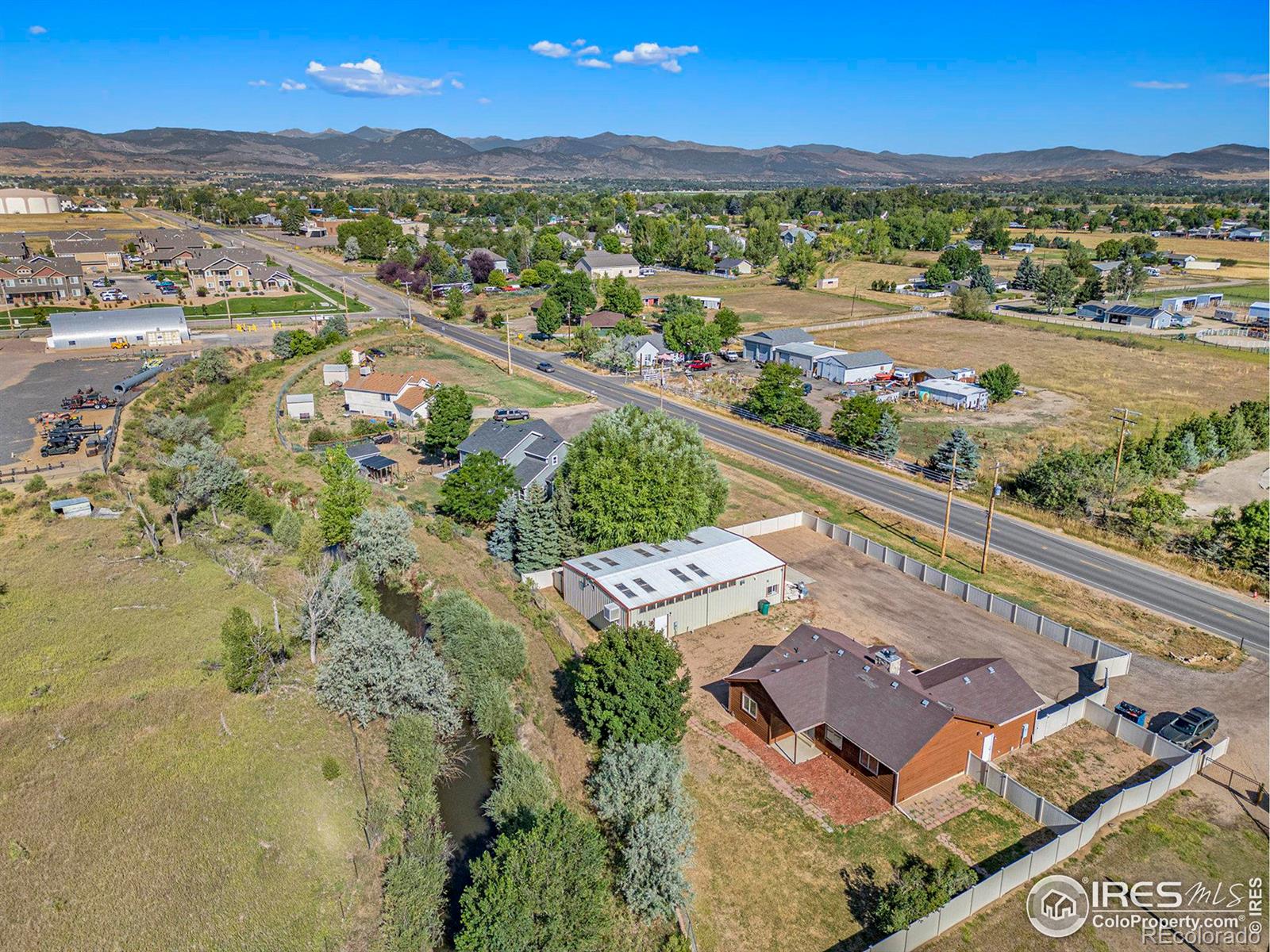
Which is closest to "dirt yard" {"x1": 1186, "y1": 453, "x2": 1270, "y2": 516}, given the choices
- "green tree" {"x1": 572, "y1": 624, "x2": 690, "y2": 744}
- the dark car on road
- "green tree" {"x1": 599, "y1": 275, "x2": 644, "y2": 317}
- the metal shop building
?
the dark car on road

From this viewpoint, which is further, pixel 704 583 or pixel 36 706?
pixel 704 583

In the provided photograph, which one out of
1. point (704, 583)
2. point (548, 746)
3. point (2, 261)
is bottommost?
point (548, 746)

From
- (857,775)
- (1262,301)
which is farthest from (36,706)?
(1262,301)

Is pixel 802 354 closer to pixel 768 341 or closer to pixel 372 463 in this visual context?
pixel 768 341

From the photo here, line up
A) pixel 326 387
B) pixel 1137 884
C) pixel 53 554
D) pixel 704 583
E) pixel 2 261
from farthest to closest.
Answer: pixel 2 261
pixel 326 387
pixel 53 554
pixel 704 583
pixel 1137 884

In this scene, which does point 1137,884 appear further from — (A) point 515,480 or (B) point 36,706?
(B) point 36,706

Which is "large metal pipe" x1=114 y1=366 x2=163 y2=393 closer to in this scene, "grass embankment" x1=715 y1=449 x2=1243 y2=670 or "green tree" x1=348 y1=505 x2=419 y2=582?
"green tree" x1=348 y1=505 x2=419 y2=582

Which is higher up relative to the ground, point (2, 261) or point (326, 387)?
point (2, 261)
